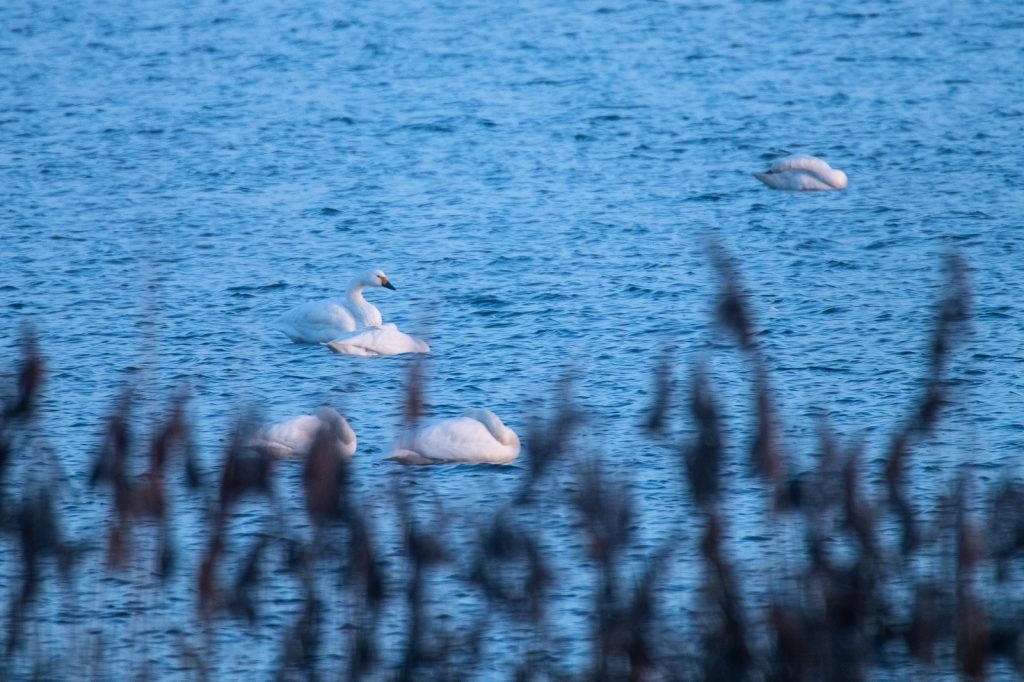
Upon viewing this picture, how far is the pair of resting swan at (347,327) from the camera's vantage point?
10391mm

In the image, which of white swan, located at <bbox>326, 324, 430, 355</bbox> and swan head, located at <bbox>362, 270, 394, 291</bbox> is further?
swan head, located at <bbox>362, 270, 394, 291</bbox>

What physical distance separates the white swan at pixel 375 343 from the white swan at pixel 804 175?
16.1 ft

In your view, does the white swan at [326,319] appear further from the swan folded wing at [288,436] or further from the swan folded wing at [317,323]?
the swan folded wing at [288,436]

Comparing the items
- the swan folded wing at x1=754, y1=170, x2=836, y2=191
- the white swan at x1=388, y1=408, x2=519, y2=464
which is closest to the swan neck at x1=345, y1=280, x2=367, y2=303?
the white swan at x1=388, y1=408, x2=519, y2=464

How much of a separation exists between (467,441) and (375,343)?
2.57 meters

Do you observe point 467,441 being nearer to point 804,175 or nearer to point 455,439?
point 455,439

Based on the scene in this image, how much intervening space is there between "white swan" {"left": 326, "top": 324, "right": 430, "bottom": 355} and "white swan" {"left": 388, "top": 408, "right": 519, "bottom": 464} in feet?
7.63

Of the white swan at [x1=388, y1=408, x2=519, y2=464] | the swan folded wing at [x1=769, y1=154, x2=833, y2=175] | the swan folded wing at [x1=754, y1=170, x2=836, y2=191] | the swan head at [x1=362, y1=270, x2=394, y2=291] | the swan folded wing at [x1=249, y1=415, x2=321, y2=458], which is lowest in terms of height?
the swan folded wing at [x1=754, y1=170, x2=836, y2=191]

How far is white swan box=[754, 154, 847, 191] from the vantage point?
14.1 meters

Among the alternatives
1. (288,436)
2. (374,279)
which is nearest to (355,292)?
(374,279)

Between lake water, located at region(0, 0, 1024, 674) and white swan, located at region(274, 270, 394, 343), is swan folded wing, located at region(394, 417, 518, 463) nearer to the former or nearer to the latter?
lake water, located at region(0, 0, 1024, 674)

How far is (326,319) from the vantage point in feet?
34.9

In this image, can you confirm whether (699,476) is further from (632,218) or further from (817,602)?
(632,218)

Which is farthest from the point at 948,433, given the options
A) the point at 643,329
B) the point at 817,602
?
the point at 817,602
